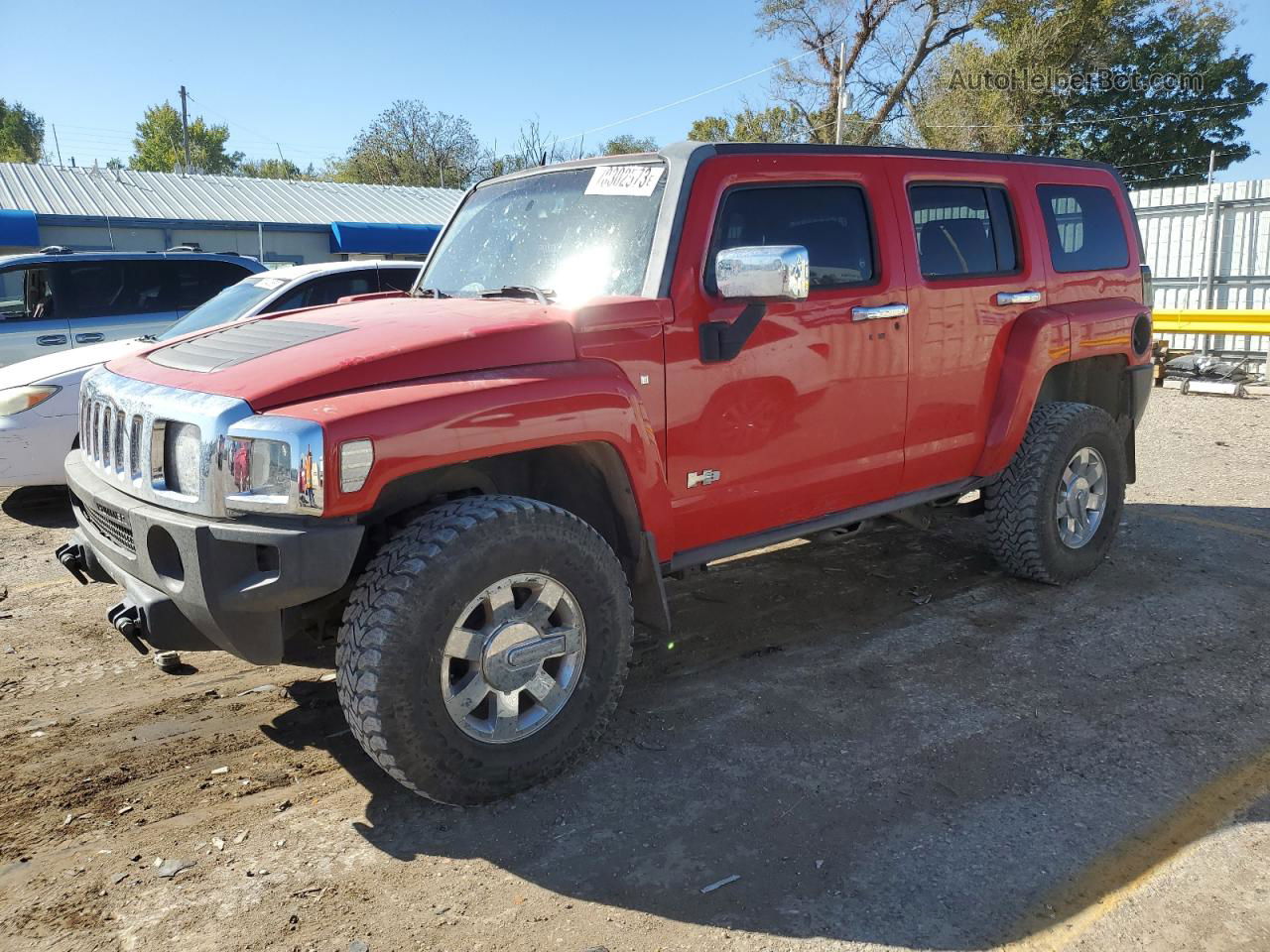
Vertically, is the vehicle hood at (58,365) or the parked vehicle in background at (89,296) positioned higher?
the parked vehicle in background at (89,296)

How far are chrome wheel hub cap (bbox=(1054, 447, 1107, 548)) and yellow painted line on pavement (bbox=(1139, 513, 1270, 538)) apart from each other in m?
1.51

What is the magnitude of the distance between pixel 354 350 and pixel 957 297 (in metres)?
2.74

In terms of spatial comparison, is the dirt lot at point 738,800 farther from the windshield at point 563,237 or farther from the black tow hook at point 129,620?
the windshield at point 563,237

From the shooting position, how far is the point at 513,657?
10.1 ft

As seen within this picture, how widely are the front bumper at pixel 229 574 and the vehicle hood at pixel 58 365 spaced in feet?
13.9

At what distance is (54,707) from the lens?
3.89 m

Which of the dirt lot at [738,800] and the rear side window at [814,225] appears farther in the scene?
the rear side window at [814,225]

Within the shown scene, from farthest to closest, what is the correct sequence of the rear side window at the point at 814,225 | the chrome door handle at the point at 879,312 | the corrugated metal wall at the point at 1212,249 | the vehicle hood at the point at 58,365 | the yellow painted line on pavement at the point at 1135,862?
the corrugated metal wall at the point at 1212,249, the vehicle hood at the point at 58,365, the chrome door handle at the point at 879,312, the rear side window at the point at 814,225, the yellow painted line on pavement at the point at 1135,862

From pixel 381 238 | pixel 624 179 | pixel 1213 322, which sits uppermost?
pixel 381 238

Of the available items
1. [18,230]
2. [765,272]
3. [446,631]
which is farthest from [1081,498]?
[18,230]

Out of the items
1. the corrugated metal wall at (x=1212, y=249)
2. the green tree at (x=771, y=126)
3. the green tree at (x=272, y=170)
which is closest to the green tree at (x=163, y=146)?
the green tree at (x=272, y=170)

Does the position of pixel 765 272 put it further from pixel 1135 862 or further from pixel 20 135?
pixel 20 135

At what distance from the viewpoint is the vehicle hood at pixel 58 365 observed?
21.9ft

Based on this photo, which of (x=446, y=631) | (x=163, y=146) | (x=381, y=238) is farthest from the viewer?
(x=163, y=146)
